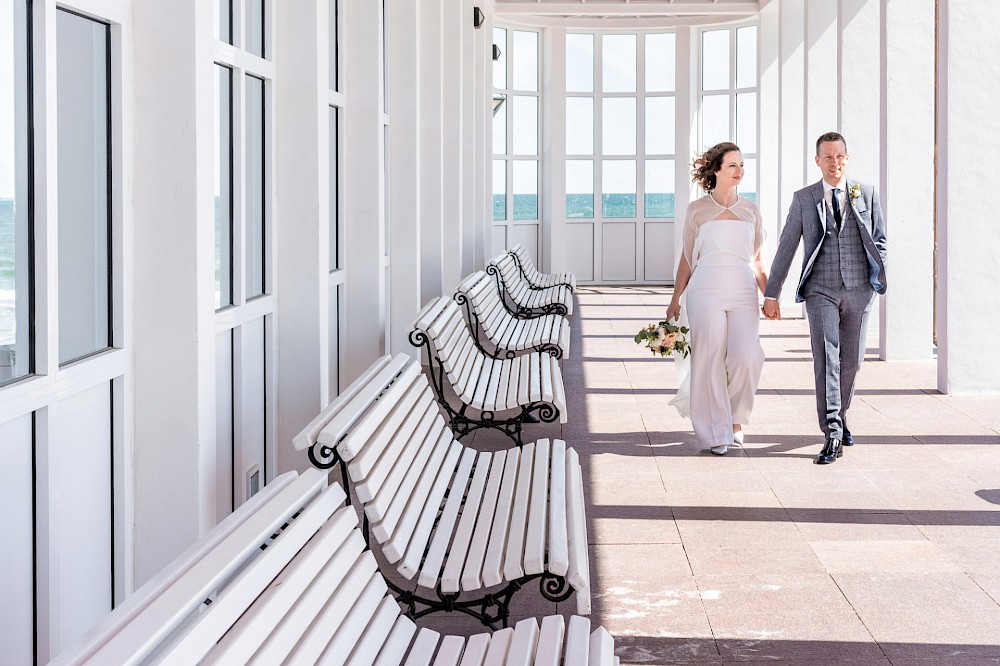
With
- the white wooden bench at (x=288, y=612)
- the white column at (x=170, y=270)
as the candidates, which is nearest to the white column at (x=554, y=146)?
the white column at (x=170, y=270)

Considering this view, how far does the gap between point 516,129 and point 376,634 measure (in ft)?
61.1

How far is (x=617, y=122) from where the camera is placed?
21.1 m

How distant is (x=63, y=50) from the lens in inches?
104

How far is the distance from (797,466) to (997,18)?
445 cm

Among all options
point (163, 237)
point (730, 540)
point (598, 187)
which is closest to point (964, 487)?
point (730, 540)

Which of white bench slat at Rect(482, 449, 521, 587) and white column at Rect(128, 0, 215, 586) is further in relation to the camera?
white bench slat at Rect(482, 449, 521, 587)

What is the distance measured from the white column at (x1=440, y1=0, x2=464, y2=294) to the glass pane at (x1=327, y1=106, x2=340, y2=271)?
4045mm

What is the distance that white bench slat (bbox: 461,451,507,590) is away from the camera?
339cm

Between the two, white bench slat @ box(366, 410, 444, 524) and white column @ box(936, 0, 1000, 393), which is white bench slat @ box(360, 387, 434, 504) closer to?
white bench slat @ box(366, 410, 444, 524)

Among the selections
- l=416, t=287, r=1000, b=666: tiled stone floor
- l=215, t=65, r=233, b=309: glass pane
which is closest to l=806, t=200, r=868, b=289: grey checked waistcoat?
l=416, t=287, r=1000, b=666: tiled stone floor

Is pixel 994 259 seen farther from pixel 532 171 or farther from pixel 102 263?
pixel 532 171

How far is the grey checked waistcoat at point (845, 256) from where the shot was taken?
6.70 metres

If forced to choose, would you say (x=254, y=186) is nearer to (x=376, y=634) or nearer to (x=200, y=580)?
(x=376, y=634)

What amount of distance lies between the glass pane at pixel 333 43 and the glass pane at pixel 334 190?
185mm
